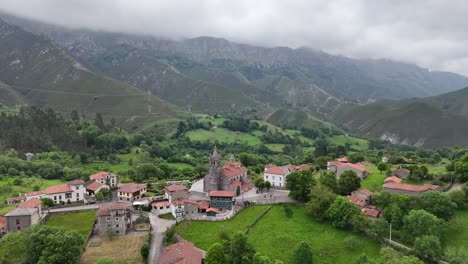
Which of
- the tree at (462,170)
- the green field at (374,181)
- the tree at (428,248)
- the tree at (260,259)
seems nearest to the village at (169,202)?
the green field at (374,181)

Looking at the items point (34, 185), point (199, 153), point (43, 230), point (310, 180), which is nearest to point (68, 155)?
point (34, 185)

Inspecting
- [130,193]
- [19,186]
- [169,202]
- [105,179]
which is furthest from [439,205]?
[19,186]

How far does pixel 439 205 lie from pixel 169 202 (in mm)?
48353

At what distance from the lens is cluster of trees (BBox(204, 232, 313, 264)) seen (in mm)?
50281

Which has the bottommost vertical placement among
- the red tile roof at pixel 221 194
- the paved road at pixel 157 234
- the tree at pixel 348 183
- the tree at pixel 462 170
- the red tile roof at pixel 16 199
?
the paved road at pixel 157 234

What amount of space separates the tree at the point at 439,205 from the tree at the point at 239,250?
3161cm

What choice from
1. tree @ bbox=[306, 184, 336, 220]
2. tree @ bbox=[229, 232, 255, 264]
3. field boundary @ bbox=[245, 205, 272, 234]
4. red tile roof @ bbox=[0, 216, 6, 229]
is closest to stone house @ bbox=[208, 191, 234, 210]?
field boundary @ bbox=[245, 205, 272, 234]

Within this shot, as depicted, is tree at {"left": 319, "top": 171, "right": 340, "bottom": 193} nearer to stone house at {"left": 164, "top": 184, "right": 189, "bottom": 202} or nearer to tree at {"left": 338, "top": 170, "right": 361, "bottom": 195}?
tree at {"left": 338, "top": 170, "right": 361, "bottom": 195}

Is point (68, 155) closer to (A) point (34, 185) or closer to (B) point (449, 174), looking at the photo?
(A) point (34, 185)

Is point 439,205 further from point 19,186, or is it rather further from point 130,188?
point 19,186

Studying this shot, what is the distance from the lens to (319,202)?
6631 cm

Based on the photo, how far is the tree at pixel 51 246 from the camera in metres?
50.1

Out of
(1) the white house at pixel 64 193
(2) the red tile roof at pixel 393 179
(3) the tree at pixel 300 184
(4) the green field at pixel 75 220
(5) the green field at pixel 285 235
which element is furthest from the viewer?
(1) the white house at pixel 64 193

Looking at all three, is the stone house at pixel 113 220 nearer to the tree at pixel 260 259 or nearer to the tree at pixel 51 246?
the tree at pixel 51 246
